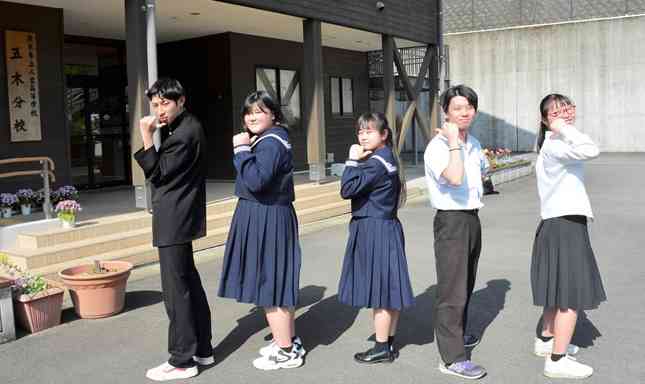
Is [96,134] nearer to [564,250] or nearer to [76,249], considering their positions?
[76,249]

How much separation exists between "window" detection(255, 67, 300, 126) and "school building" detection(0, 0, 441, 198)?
0.9 inches

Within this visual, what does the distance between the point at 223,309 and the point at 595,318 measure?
2945mm

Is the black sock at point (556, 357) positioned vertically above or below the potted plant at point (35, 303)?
below

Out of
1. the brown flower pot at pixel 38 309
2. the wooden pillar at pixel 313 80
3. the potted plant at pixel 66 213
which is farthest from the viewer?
the wooden pillar at pixel 313 80

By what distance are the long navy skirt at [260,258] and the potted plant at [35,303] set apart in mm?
1704

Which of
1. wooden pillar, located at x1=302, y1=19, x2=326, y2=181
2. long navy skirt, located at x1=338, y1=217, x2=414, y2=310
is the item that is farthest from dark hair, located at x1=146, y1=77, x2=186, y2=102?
wooden pillar, located at x1=302, y1=19, x2=326, y2=181

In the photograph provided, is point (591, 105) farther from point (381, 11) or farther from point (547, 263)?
point (547, 263)

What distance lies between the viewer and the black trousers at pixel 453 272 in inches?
142

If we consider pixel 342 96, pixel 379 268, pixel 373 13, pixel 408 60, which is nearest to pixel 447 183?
pixel 379 268

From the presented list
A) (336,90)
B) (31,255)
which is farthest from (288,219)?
(336,90)

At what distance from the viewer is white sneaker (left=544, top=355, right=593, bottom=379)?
140 inches

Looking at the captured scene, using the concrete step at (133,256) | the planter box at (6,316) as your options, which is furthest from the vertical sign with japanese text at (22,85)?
the planter box at (6,316)

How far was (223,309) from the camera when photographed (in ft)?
16.9

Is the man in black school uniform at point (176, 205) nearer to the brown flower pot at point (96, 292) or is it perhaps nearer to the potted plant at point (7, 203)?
the brown flower pot at point (96, 292)
